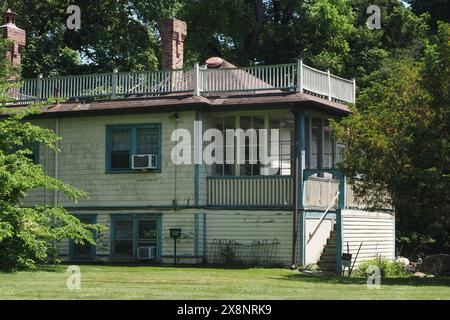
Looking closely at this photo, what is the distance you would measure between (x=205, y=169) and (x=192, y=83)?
2708 millimetres

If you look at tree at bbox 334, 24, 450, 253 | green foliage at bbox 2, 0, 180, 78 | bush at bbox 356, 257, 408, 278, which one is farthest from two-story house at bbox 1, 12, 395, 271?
green foliage at bbox 2, 0, 180, 78

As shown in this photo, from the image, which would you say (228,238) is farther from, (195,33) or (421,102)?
(195,33)

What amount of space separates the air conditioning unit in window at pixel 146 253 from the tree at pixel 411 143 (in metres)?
7.29

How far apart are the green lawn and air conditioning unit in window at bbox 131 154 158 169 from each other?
4.15 meters

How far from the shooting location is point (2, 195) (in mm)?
23250

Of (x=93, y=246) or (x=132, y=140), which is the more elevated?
(x=132, y=140)

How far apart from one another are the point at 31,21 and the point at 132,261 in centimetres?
2117

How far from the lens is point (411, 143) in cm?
2256

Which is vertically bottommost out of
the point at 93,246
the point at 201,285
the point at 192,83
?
the point at 201,285

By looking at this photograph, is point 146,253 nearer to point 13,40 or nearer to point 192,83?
point 192,83

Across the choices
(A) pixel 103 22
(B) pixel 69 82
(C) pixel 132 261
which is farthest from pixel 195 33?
(C) pixel 132 261

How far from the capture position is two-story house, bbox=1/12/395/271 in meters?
27.7

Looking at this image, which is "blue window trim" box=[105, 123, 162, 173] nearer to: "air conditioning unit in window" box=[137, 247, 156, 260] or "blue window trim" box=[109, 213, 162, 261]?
"blue window trim" box=[109, 213, 162, 261]

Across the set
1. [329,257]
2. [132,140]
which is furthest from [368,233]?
[132,140]
